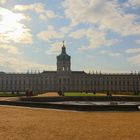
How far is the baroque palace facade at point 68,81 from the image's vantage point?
130875mm

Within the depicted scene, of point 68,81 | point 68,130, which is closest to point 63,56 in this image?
point 68,81

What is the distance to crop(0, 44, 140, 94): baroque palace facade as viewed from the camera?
429 feet

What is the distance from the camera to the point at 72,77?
132 m

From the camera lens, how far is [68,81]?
131 metres

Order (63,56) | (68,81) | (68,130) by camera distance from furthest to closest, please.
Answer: (68,81) → (63,56) → (68,130)

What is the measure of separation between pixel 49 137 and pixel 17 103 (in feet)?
49.7

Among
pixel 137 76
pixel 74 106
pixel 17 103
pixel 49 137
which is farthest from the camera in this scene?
pixel 137 76

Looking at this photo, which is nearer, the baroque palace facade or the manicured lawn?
the manicured lawn

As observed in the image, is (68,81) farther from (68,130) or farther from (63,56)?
(68,130)

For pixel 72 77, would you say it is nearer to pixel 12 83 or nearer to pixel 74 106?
pixel 12 83

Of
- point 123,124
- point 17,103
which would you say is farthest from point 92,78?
point 123,124

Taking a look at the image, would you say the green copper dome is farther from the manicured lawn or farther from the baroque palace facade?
the manicured lawn

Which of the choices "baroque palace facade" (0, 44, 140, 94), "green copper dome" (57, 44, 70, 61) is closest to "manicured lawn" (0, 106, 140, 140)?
"green copper dome" (57, 44, 70, 61)

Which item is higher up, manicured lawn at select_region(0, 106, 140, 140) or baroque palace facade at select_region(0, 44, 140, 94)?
baroque palace facade at select_region(0, 44, 140, 94)
